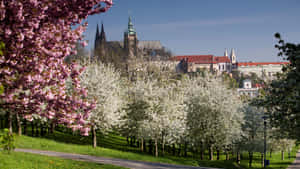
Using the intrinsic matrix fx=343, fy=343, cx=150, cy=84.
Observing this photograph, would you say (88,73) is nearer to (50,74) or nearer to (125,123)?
(125,123)

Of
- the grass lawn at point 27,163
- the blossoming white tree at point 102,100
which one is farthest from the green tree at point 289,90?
the blossoming white tree at point 102,100

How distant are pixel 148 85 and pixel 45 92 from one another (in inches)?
1193

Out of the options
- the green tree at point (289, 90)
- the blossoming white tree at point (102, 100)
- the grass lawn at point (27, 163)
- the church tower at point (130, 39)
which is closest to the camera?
the green tree at point (289, 90)

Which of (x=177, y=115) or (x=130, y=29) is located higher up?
(x=130, y=29)

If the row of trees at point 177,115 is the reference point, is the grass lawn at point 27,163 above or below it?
below

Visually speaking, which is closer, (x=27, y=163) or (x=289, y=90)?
(x=289, y=90)

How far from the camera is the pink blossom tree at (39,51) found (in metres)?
6.52

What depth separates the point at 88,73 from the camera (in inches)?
1416

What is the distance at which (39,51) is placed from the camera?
6.82 m

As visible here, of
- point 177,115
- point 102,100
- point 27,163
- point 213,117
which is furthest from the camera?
point 213,117

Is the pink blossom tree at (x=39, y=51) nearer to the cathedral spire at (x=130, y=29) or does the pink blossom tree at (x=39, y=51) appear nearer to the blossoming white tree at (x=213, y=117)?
the blossoming white tree at (x=213, y=117)

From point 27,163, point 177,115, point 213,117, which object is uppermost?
point 177,115

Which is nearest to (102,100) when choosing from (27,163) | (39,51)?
(27,163)

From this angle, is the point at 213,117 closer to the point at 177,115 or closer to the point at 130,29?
the point at 177,115
